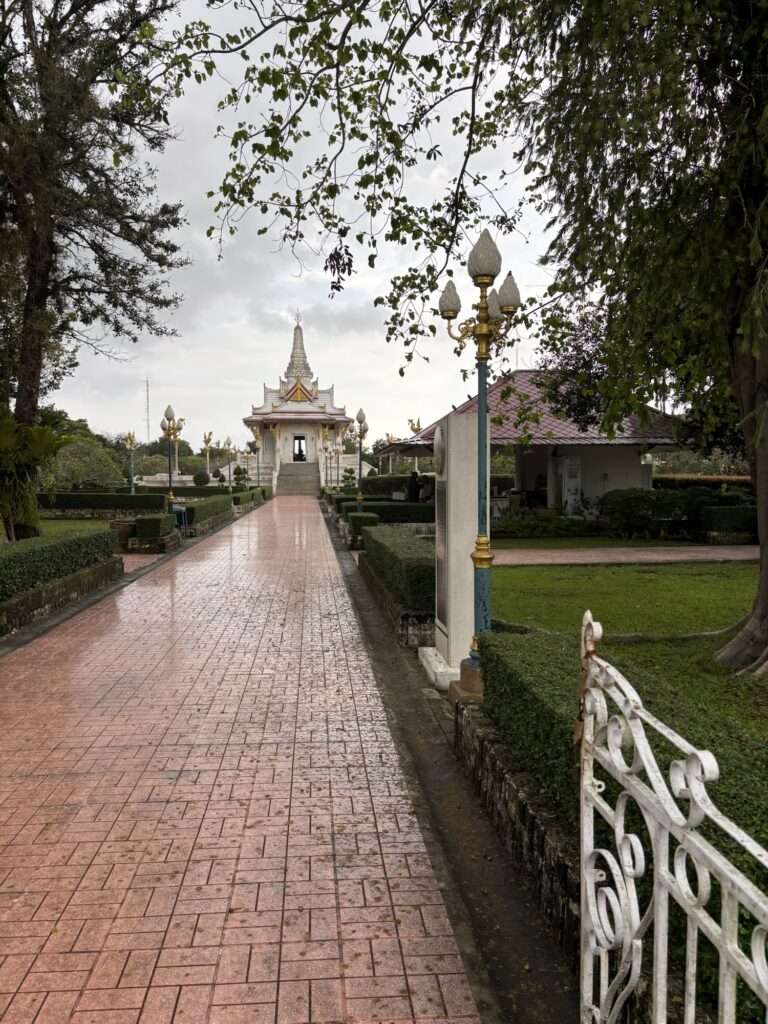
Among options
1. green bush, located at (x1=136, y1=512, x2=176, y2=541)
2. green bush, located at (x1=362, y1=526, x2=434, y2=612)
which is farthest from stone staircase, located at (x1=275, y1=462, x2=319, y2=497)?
green bush, located at (x1=362, y1=526, x2=434, y2=612)

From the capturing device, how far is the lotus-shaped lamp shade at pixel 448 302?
6.96 metres

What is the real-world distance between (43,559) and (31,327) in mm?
5321

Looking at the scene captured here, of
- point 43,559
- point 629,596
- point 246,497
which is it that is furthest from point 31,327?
point 246,497

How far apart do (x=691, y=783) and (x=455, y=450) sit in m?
5.28

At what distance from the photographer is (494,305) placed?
6.61 metres

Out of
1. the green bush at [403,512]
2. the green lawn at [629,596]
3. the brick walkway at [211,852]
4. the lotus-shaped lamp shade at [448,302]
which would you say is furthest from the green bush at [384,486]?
the lotus-shaped lamp shade at [448,302]

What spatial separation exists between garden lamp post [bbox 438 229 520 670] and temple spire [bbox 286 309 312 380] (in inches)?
2541

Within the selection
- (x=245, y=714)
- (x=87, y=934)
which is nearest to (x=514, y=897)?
(x=87, y=934)

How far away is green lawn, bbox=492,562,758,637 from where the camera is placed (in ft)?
29.8

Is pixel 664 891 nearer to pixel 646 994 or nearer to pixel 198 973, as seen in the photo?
pixel 646 994

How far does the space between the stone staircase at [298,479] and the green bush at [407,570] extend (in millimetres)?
44688

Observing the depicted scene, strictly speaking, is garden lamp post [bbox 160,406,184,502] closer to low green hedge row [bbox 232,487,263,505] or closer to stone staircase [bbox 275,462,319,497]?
low green hedge row [bbox 232,487,263,505]

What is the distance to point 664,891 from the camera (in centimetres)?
183

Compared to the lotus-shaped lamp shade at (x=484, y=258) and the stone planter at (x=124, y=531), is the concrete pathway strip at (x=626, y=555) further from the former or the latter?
the lotus-shaped lamp shade at (x=484, y=258)
